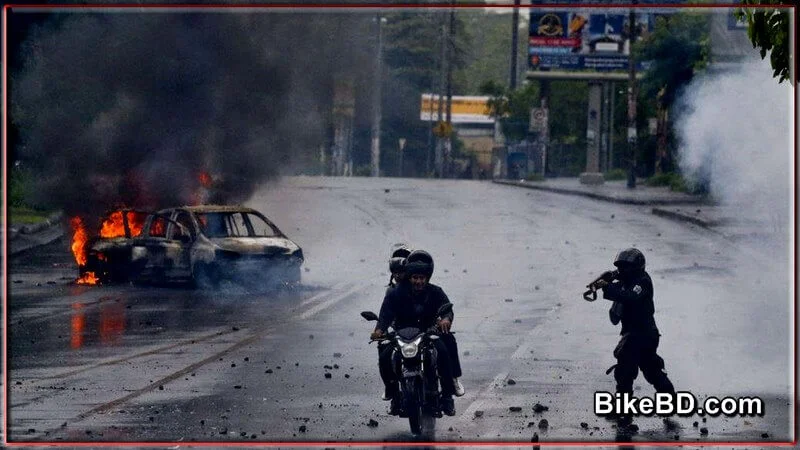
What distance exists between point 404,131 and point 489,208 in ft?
203

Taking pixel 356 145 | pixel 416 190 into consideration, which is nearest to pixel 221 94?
pixel 416 190

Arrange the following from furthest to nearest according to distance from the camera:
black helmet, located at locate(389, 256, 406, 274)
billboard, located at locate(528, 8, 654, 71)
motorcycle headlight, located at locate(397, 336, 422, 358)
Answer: billboard, located at locate(528, 8, 654, 71)
black helmet, located at locate(389, 256, 406, 274)
motorcycle headlight, located at locate(397, 336, 422, 358)

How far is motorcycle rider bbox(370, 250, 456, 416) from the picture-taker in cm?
1222

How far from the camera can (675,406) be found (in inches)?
493

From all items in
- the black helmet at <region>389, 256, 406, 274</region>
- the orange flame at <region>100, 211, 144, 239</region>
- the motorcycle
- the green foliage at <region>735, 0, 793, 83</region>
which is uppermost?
the green foliage at <region>735, 0, 793, 83</region>

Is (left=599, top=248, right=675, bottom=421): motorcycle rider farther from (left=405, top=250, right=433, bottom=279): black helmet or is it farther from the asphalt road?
(left=405, top=250, right=433, bottom=279): black helmet

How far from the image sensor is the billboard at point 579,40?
73.7m

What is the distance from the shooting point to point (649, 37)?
208ft

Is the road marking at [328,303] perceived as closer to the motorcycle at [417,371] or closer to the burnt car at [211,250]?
the burnt car at [211,250]

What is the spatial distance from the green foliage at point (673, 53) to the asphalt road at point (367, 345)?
942 inches

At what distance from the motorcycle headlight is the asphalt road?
0.64m

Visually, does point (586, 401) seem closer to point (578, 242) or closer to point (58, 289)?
point (58, 289)

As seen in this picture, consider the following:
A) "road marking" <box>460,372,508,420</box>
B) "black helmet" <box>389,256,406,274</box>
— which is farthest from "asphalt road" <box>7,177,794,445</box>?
"black helmet" <box>389,256,406,274</box>

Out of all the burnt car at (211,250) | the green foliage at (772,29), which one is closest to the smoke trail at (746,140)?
the burnt car at (211,250)
